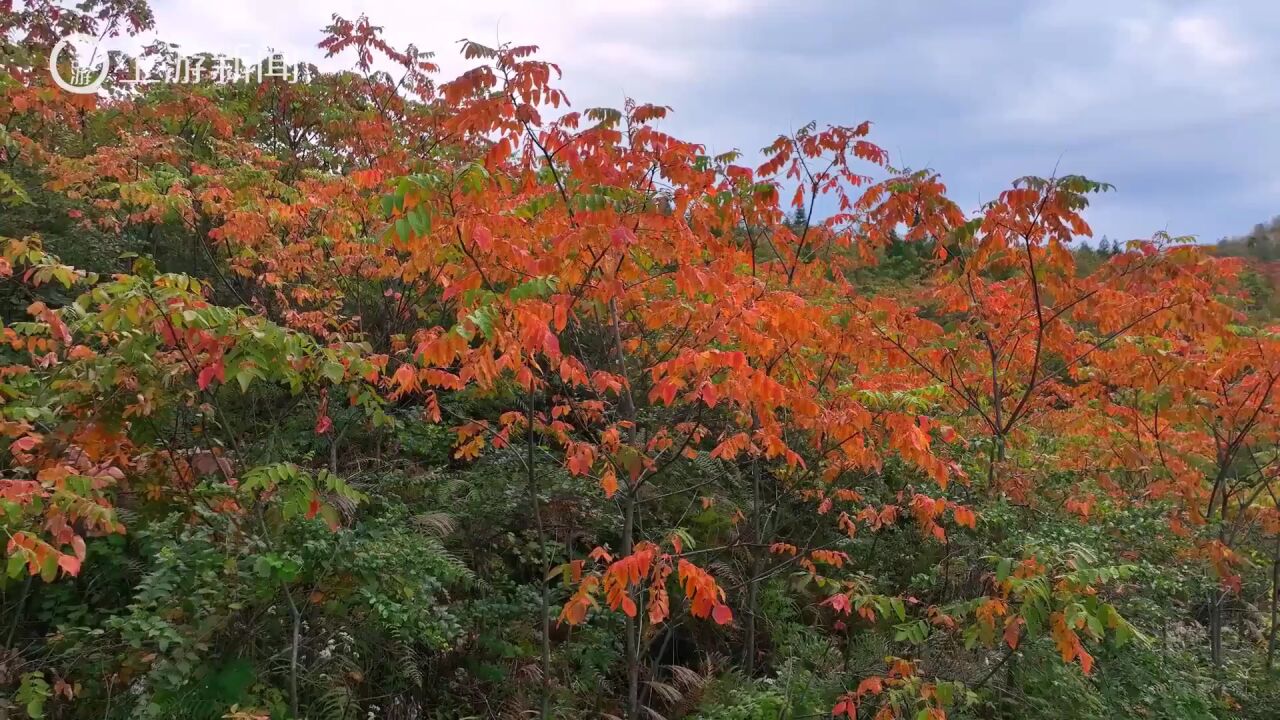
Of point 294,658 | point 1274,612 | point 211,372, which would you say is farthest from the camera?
point 1274,612

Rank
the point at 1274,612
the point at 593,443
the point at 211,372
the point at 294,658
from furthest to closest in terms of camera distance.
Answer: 1. the point at 1274,612
2. the point at 593,443
3. the point at 294,658
4. the point at 211,372

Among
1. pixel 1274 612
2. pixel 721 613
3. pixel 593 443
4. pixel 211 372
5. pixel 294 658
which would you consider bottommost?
pixel 1274 612

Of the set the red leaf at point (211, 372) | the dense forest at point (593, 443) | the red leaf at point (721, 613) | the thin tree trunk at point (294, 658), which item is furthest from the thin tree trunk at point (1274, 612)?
the red leaf at point (211, 372)

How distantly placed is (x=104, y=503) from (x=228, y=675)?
4.00 ft

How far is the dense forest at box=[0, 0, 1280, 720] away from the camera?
12.4 ft

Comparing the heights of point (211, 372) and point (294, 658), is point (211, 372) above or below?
above

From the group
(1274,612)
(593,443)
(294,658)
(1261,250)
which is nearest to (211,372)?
(294,658)

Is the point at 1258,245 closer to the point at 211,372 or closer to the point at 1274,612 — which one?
the point at 1274,612

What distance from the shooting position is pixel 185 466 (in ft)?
15.6

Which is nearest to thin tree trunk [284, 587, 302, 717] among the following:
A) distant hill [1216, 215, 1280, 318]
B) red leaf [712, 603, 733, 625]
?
red leaf [712, 603, 733, 625]

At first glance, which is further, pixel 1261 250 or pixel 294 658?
pixel 1261 250

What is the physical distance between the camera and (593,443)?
5102 mm

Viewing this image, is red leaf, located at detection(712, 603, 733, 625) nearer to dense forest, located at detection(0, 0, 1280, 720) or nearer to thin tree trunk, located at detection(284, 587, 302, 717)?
dense forest, located at detection(0, 0, 1280, 720)

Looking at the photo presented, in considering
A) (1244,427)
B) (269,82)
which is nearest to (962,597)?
(1244,427)
